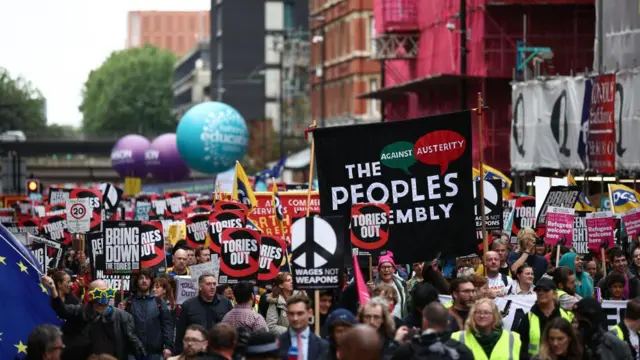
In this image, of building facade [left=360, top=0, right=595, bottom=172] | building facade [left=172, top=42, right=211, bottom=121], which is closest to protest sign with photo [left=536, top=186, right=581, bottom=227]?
building facade [left=360, top=0, right=595, bottom=172]

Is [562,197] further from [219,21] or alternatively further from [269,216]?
[219,21]

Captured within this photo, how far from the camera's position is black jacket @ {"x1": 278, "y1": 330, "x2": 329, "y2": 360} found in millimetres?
11766

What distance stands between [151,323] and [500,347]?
16.6 ft

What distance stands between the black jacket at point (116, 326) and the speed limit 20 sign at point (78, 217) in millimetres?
10388

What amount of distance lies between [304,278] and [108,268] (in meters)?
6.49

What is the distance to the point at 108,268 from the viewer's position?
62.5 ft

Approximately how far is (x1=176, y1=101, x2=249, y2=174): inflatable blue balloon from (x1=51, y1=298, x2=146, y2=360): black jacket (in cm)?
4191

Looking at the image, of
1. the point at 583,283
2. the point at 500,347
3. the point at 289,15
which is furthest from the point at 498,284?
the point at 289,15

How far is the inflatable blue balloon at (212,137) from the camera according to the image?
56844 mm

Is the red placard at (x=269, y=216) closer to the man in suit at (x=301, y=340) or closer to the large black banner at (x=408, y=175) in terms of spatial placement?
the large black banner at (x=408, y=175)

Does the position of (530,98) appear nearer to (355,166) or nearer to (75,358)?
(355,166)

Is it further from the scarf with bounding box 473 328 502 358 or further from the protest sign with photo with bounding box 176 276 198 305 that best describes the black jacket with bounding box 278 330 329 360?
the protest sign with photo with bounding box 176 276 198 305

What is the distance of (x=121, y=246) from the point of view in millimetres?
19188

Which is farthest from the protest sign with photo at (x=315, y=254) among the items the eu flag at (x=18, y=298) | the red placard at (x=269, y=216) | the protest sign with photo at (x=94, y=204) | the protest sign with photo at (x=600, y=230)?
the red placard at (x=269, y=216)
